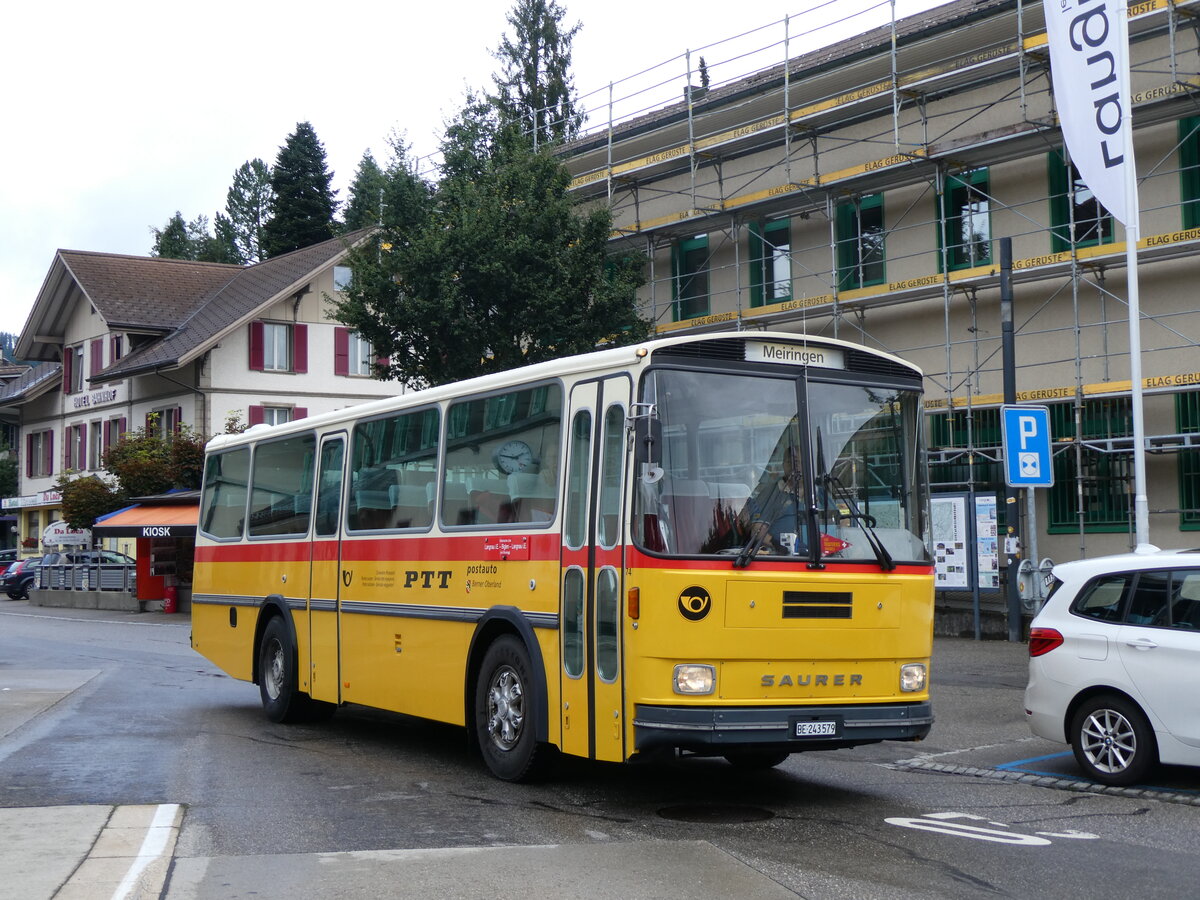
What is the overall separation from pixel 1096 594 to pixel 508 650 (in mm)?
4222

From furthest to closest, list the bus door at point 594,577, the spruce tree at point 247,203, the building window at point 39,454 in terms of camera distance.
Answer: the spruce tree at point 247,203
the building window at point 39,454
the bus door at point 594,577

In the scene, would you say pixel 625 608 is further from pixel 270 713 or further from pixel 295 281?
pixel 295 281

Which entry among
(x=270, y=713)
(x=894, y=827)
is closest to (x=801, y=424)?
(x=894, y=827)

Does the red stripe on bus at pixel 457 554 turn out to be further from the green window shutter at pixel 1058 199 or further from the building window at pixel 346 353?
the building window at pixel 346 353

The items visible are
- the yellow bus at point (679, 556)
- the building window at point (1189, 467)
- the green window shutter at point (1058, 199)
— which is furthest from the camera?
the green window shutter at point (1058, 199)

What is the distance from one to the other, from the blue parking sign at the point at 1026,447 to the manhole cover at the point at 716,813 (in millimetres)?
10147

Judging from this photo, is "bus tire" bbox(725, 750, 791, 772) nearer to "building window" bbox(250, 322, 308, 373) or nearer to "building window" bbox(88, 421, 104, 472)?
"building window" bbox(250, 322, 308, 373)

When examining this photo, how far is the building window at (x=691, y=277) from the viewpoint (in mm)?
30844

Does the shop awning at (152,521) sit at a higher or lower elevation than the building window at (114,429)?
lower

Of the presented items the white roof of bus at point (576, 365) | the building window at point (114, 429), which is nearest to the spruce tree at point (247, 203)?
the building window at point (114, 429)

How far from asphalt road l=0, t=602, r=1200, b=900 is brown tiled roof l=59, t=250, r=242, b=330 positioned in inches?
1679

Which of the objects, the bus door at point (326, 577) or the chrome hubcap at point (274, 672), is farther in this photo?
the chrome hubcap at point (274, 672)

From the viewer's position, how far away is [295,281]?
1987 inches

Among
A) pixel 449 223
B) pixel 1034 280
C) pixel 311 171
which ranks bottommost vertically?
pixel 1034 280
